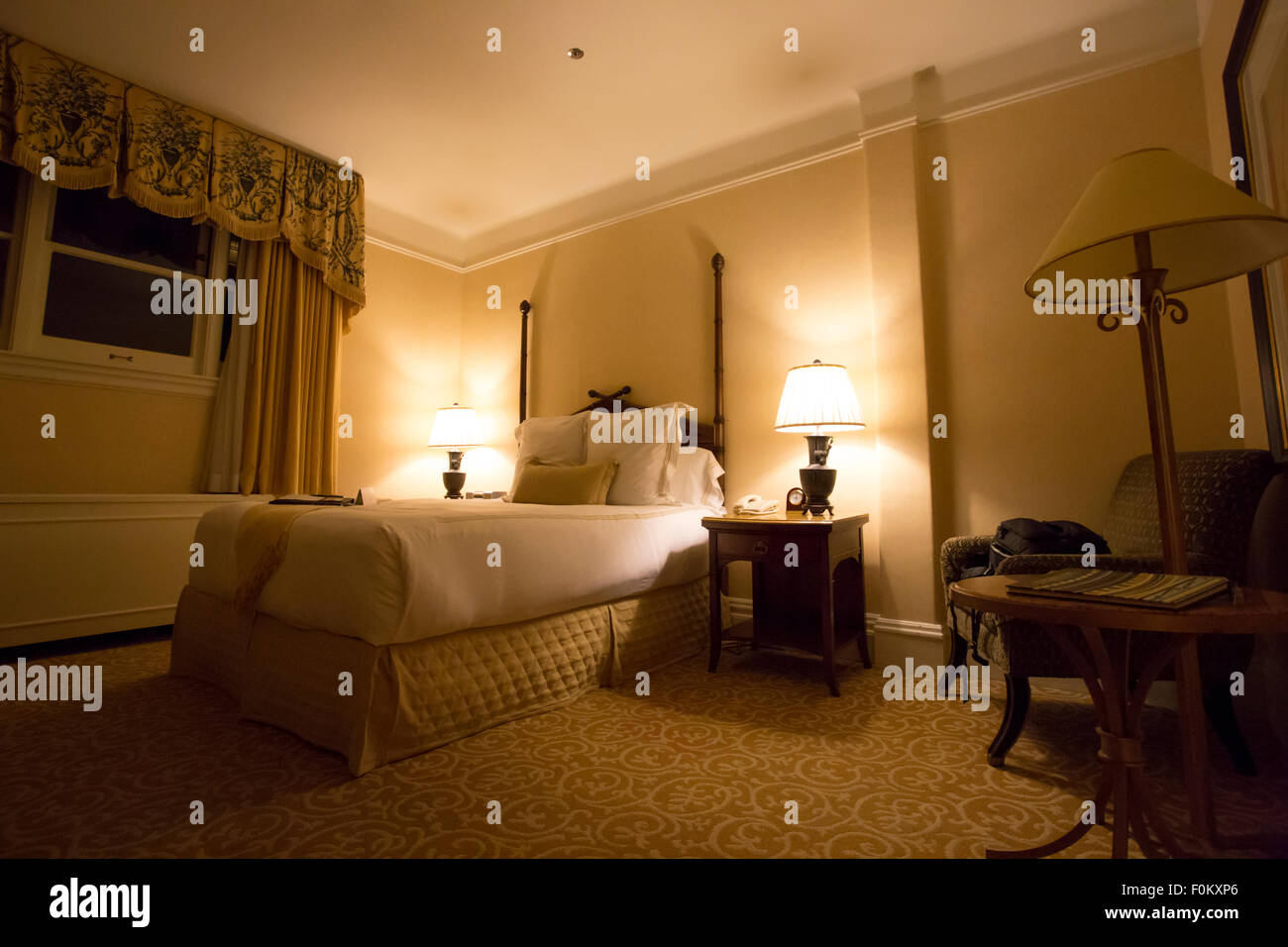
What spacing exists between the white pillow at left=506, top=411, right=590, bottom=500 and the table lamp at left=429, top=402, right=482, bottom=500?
722 mm

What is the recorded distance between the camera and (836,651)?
2.69 m

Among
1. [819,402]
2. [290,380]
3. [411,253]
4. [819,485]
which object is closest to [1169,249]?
[819,402]

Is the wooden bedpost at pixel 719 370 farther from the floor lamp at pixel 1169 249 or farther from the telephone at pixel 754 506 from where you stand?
the floor lamp at pixel 1169 249

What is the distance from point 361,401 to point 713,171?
110 inches

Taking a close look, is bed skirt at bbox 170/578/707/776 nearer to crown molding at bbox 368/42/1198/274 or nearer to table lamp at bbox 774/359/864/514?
Result: table lamp at bbox 774/359/864/514

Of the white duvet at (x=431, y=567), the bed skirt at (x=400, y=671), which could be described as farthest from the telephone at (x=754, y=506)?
the bed skirt at (x=400, y=671)

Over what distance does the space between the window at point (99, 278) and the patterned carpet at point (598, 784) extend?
6.14 ft

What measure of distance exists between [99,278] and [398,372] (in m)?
1.67

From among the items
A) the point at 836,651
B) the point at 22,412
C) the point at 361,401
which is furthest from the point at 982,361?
the point at 22,412

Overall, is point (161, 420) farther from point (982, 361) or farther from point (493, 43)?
point (982, 361)

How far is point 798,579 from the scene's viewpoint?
2.89 m

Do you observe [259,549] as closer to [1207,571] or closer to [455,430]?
[455,430]

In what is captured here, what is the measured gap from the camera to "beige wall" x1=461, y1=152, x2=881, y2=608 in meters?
3.05
